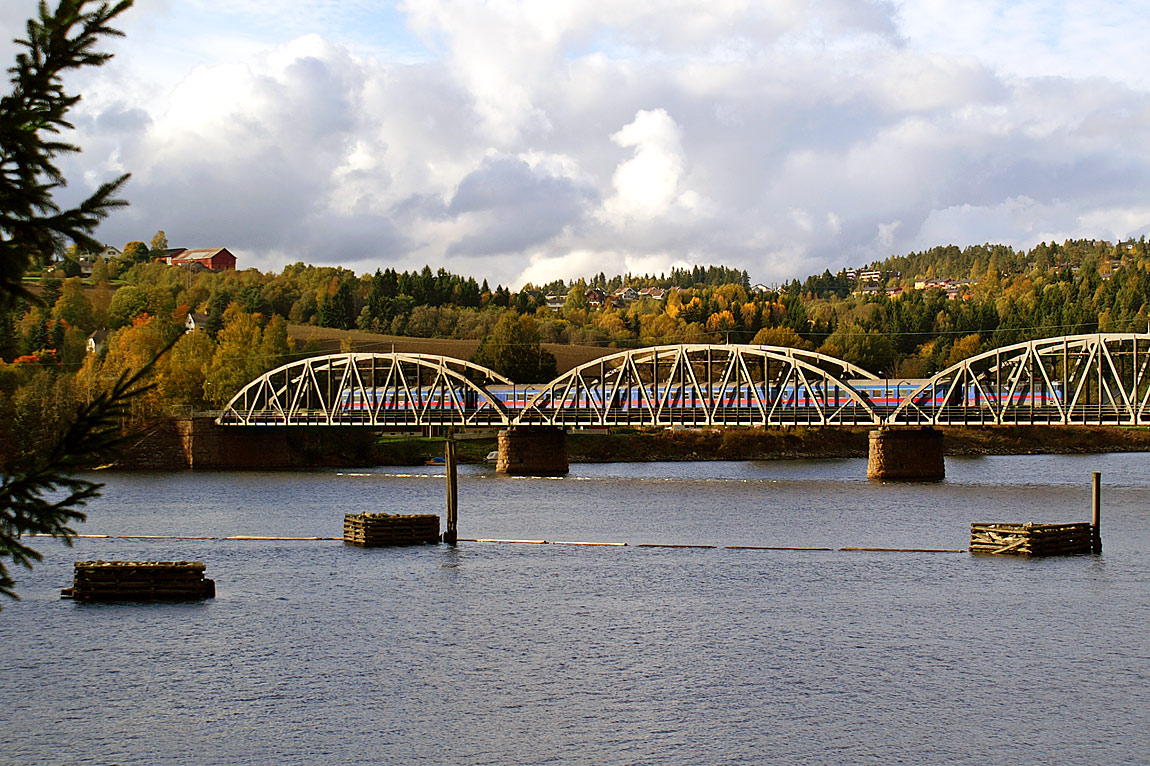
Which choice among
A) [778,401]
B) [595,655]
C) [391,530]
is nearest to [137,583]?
[391,530]

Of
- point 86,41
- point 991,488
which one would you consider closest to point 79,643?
point 86,41

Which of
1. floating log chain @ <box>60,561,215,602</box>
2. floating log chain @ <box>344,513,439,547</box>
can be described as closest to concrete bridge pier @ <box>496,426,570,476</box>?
floating log chain @ <box>344,513,439,547</box>

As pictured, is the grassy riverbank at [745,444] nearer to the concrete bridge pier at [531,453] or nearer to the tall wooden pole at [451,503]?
the concrete bridge pier at [531,453]

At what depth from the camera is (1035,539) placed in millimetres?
55031

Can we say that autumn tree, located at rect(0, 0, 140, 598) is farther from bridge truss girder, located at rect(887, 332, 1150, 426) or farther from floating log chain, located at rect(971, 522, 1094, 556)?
bridge truss girder, located at rect(887, 332, 1150, 426)

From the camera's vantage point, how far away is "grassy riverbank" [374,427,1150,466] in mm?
140625

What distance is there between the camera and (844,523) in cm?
7212

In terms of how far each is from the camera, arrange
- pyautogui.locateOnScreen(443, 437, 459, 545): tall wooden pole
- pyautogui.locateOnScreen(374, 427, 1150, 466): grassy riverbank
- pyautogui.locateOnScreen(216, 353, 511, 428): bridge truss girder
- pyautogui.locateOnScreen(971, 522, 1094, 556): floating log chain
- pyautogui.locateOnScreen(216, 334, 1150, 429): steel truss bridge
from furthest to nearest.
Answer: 1. pyautogui.locateOnScreen(374, 427, 1150, 466): grassy riverbank
2. pyautogui.locateOnScreen(216, 353, 511, 428): bridge truss girder
3. pyautogui.locateOnScreen(216, 334, 1150, 429): steel truss bridge
4. pyautogui.locateOnScreen(443, 437, 459, 545): tall wooden pole
5. pyautogui.locateOnScreen(971, 522, 1094, 556): floating log chain

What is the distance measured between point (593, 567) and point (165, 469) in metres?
85.1

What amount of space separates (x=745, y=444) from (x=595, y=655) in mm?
111971

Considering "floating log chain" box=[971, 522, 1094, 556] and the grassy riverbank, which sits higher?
the grassy riverbank

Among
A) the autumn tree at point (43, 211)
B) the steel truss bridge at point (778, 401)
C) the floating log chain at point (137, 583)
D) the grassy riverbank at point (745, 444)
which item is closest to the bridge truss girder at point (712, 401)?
the steel truss bridge at point (778, 401)

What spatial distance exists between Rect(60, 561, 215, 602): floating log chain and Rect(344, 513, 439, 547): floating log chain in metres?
14.3

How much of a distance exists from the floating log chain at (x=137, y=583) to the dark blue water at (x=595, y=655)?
41.5 inches
